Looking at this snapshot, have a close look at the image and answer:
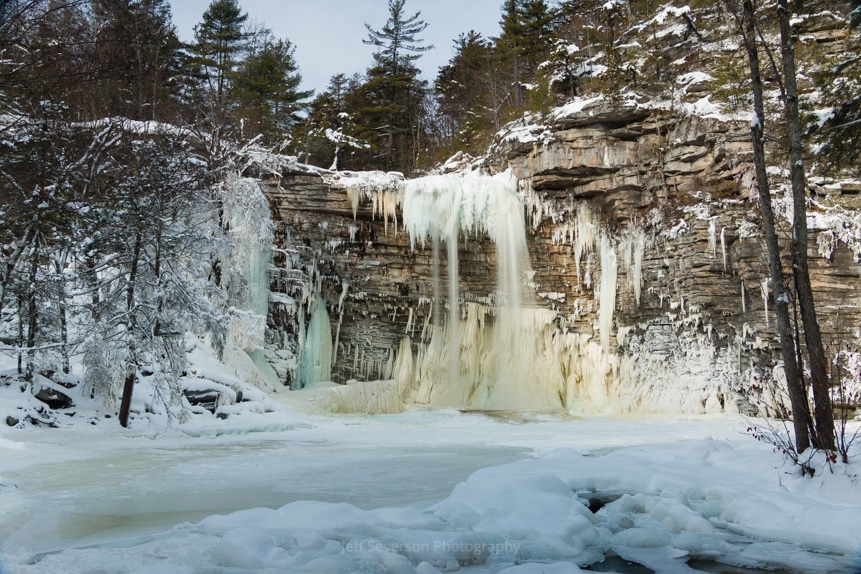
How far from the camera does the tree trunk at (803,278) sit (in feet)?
18.7

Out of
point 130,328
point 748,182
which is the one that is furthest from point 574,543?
point 748,182

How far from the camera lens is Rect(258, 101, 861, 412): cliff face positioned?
15820mm

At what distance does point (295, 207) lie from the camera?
59.4 feet

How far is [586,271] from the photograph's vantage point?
18.4 metres

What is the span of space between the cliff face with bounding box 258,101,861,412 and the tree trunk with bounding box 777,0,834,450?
979 cm

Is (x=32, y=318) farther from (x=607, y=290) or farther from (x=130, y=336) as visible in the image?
(x=607, y=290)

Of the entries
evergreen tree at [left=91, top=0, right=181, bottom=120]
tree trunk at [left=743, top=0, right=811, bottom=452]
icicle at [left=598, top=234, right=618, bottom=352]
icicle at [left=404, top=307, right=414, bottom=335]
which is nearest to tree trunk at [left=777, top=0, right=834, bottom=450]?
tree trunk at [left=743, top=0, right=811, bottom=452]

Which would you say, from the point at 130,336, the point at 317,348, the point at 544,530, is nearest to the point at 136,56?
the point at 130,336

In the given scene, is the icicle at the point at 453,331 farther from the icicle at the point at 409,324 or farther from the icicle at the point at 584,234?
the icicle at the point at 584,234

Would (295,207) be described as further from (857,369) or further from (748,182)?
(857,369)

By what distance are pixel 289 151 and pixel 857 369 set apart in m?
19.9

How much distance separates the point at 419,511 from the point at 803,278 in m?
4.57

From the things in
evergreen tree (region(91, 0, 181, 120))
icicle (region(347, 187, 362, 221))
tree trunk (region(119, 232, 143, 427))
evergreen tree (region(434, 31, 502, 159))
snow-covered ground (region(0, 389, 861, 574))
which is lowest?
snow-covered ground (region(0, 389, 861, 574))

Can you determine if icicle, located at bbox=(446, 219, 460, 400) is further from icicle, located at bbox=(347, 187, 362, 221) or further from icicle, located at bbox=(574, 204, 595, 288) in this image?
icicle, located at bbox=(574, 204, 595, 288)
